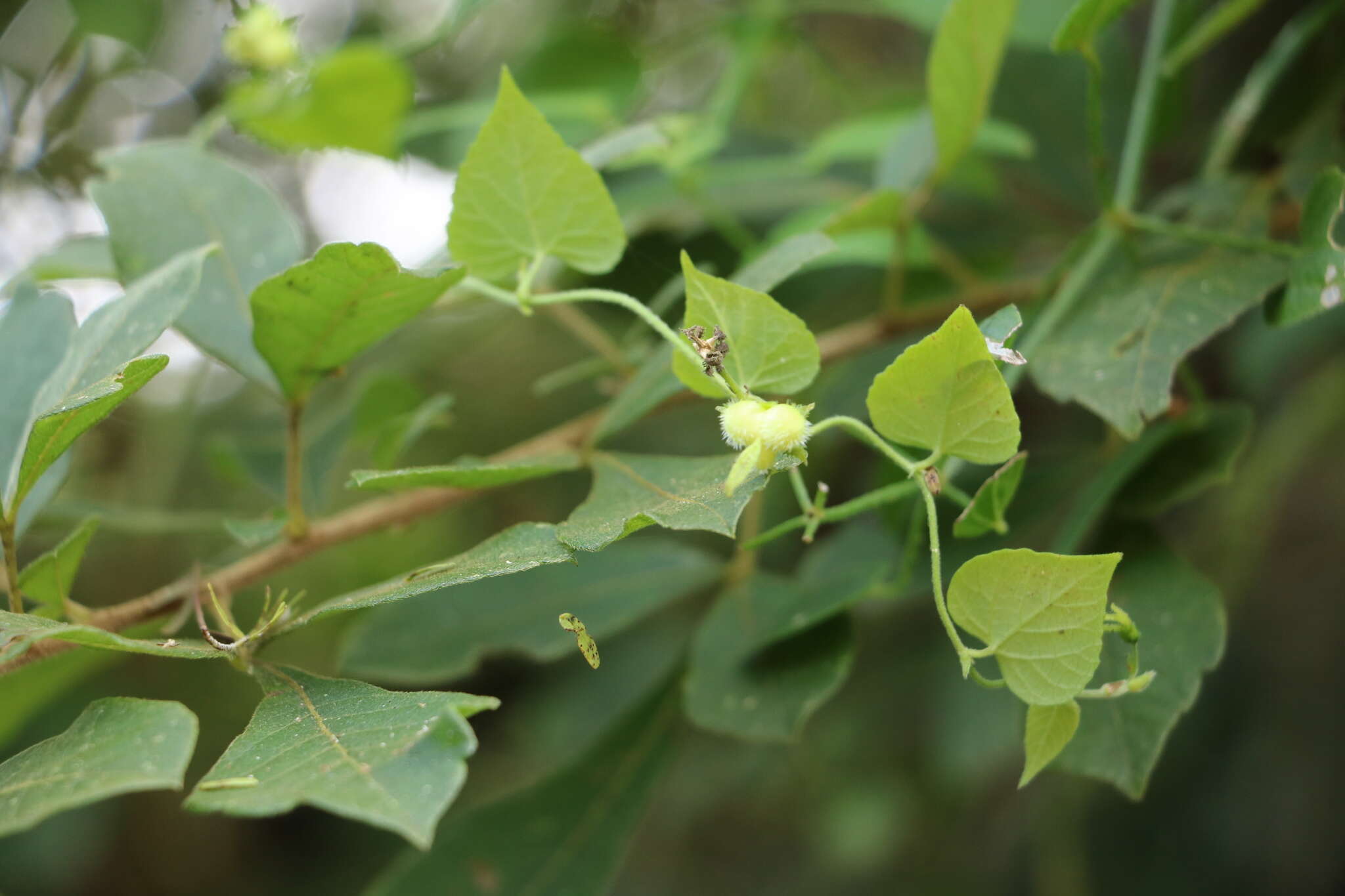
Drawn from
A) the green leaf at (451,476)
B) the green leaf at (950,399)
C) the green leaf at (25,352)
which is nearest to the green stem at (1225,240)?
the green leaf at (950,399)

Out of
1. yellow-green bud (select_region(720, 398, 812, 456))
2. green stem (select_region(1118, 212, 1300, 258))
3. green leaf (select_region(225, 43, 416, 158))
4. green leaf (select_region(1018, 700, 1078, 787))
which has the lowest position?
green leaf (select_region(1018, 700, 1078, 787))

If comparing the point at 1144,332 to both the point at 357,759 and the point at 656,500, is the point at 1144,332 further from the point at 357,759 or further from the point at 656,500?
the point at 357,759

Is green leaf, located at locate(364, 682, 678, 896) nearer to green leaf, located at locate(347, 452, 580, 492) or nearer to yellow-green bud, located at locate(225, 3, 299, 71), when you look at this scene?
green leaf, located at locate(347, 452, 580, 492)

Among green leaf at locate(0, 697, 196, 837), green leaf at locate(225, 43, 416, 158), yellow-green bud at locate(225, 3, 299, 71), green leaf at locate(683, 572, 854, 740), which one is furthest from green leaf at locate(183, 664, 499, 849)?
yellow-green bud at locate(225, 3, 299, 71)

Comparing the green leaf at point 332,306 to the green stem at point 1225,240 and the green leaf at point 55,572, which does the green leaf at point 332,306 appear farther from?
the green stem at point 1225,240

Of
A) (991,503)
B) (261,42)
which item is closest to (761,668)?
(991,503)

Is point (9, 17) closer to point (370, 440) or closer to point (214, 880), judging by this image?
point (370, 440)

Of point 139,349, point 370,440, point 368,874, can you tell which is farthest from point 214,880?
point 139,349
